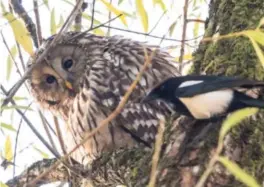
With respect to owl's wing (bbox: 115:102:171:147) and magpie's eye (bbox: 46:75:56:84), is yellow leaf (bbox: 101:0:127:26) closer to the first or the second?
owl's wing (bbox: 115:102:171:147)

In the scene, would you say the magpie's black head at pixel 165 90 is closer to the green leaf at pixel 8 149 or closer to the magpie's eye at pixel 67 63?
the green leaf at pixel 8 149

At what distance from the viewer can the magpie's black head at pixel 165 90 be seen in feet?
5.16

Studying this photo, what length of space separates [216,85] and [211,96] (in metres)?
0.08

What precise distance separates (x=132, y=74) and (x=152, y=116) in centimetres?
20

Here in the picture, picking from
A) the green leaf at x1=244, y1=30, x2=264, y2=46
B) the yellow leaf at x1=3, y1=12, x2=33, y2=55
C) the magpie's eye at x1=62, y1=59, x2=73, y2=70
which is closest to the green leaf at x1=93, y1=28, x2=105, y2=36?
the magpie's eye at x1=62, y1=59, x2=73, y2=70

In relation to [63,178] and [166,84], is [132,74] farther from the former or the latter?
[166,84]

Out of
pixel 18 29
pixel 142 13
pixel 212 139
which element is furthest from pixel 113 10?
pixel 212 139

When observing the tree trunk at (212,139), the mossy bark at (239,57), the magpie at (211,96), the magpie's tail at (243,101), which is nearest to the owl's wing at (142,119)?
the tree trunk at (212,139)

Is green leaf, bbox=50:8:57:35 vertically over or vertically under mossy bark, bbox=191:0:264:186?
over

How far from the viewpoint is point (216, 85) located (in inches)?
54.9

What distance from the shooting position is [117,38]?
2623 mm

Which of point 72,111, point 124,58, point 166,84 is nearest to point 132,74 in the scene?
point 124,58

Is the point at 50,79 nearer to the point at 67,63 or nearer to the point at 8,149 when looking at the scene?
the point at 67,63

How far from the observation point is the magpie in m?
1.39
